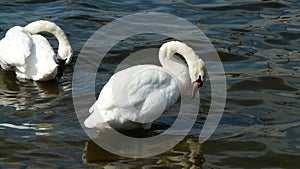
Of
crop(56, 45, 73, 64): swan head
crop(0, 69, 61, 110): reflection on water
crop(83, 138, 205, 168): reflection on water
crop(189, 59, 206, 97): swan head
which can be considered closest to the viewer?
crop(83, 138, 205, 168): reflection on water

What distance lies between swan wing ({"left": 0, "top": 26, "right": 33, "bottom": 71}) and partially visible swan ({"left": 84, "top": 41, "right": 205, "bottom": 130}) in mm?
2247

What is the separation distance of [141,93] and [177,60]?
88 cm

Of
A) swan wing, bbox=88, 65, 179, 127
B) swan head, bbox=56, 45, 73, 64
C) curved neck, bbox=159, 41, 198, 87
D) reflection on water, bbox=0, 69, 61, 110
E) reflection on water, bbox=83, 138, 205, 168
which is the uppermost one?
curved neck, bbox=159, 41, 198, 87

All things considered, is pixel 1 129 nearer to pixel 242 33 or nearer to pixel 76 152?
pixel 76 152

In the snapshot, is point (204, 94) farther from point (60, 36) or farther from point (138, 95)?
point (60, 36)

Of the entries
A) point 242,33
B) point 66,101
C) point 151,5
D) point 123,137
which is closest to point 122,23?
point 151,5

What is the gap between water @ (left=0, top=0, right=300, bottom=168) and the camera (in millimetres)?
6879

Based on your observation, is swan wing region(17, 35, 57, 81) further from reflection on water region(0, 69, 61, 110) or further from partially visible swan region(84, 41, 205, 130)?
partially visible swan region(84, 41, 205, 130)

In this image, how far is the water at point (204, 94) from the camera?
6.88 m

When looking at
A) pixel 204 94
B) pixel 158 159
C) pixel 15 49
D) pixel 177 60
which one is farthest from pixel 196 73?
pixel 15 49

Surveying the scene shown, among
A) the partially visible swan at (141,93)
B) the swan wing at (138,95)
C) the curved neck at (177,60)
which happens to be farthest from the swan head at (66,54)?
the swan wing at (138,95)

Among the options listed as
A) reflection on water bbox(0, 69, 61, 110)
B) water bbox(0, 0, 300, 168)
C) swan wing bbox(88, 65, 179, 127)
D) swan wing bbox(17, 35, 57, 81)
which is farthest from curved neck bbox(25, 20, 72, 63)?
swan wing bbox(88, 65, 179, 127)

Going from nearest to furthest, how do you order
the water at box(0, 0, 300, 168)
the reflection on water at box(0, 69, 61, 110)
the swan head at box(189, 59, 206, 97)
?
the water at box(0, 0, 300, 168), the swan head at box(189, 59, 206, 97), the reflection on water at box(0, 69, 61, 110)

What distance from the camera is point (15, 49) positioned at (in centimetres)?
928
